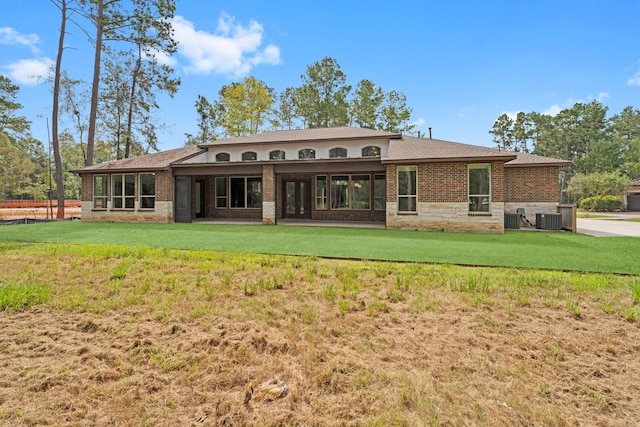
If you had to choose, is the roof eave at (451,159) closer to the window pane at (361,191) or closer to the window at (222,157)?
the window pane at (361,191)

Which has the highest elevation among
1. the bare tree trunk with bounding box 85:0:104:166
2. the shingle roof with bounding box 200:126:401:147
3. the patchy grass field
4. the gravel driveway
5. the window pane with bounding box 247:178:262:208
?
the bare tree trunk with bounding box 85:0:104:166

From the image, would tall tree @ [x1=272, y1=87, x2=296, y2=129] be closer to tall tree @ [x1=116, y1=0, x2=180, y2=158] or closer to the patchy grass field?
tall tree @ [x1=116, y1=0, x2=180, y2=158]

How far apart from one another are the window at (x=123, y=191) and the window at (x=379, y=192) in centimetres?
Answer: 1165

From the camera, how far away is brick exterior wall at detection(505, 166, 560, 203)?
13.1 m

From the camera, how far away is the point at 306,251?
7.42m

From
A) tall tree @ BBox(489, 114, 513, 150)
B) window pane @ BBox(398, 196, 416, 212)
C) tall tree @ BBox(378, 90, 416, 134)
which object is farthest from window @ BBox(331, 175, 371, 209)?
tall tree @ BBox(489, 114, 513, 150)

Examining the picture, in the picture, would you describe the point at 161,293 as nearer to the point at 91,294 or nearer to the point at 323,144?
the point at 91,294

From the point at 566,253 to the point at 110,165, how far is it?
18.9 meters

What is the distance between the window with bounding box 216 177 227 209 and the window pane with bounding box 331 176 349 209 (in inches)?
229

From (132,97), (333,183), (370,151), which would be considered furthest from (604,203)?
(132,97)

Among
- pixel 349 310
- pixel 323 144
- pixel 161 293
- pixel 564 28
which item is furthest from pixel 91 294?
pixel 564 28

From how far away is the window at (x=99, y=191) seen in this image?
15.7 meters

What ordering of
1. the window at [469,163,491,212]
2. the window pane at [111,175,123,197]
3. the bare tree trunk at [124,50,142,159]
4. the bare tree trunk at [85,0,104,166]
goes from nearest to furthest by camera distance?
the window at [469,163,491,212] < the window pane at [111,175,123,197] < the bare tree trunk at [85,0,104,166] < the bare tree trunk at [124,50,142,159]

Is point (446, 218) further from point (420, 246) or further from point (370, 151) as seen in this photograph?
point (370, 151)
